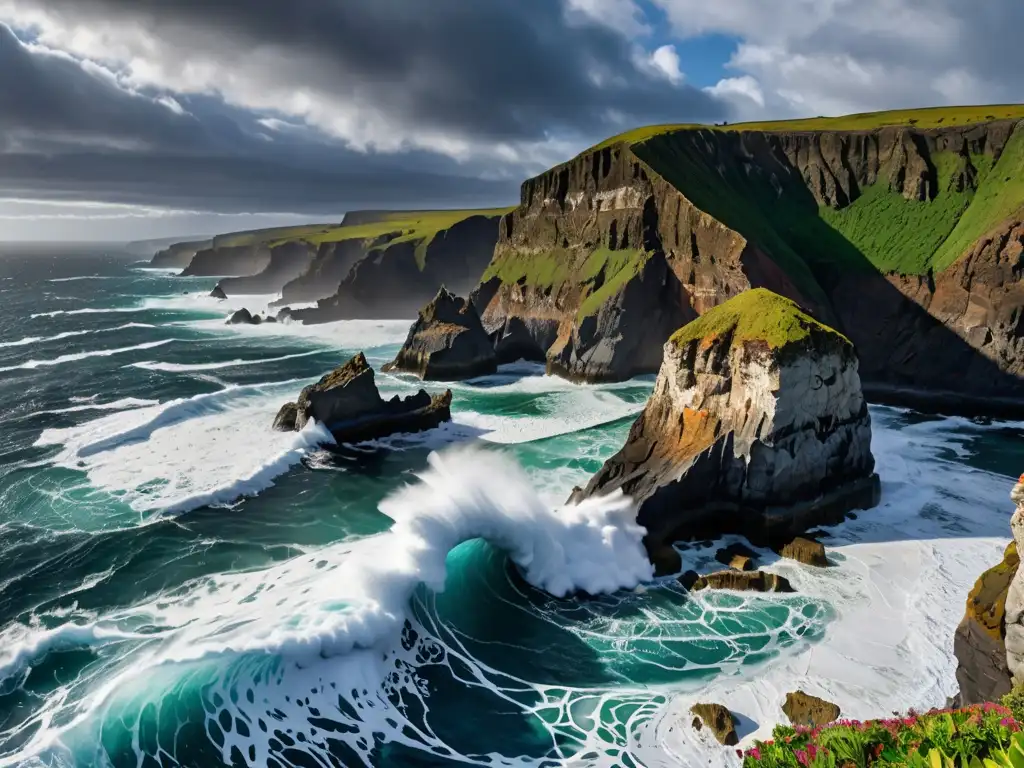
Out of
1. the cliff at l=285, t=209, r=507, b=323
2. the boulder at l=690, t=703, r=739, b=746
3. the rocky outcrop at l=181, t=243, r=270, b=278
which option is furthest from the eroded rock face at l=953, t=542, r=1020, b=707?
the rocky outcrop at l=181, t=243, r=270, b=278

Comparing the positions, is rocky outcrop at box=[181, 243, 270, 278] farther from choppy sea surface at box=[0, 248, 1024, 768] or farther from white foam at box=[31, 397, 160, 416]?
choppy sea surface at box=[0, 248, 1024, 768]

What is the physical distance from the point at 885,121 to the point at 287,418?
63098mm

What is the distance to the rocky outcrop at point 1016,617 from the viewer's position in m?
11.4

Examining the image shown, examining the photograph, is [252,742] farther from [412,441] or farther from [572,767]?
[412,441]

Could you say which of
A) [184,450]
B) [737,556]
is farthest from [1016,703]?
[184,450]

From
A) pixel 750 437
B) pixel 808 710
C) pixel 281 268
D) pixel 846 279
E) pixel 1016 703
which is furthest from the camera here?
pixel 281 268

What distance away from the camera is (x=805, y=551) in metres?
21.0

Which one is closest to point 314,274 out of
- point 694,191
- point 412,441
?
point 694,191

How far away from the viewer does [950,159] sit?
175 feet

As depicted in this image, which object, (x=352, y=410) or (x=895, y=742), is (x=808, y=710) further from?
(x=352, y=410)

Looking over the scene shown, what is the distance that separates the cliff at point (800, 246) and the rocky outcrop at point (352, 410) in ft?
61.4

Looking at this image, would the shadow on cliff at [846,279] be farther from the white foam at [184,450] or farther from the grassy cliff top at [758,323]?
the white foam at [184,450]

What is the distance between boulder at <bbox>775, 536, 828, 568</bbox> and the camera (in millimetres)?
20750

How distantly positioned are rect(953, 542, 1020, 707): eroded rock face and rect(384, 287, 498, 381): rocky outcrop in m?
38.9
